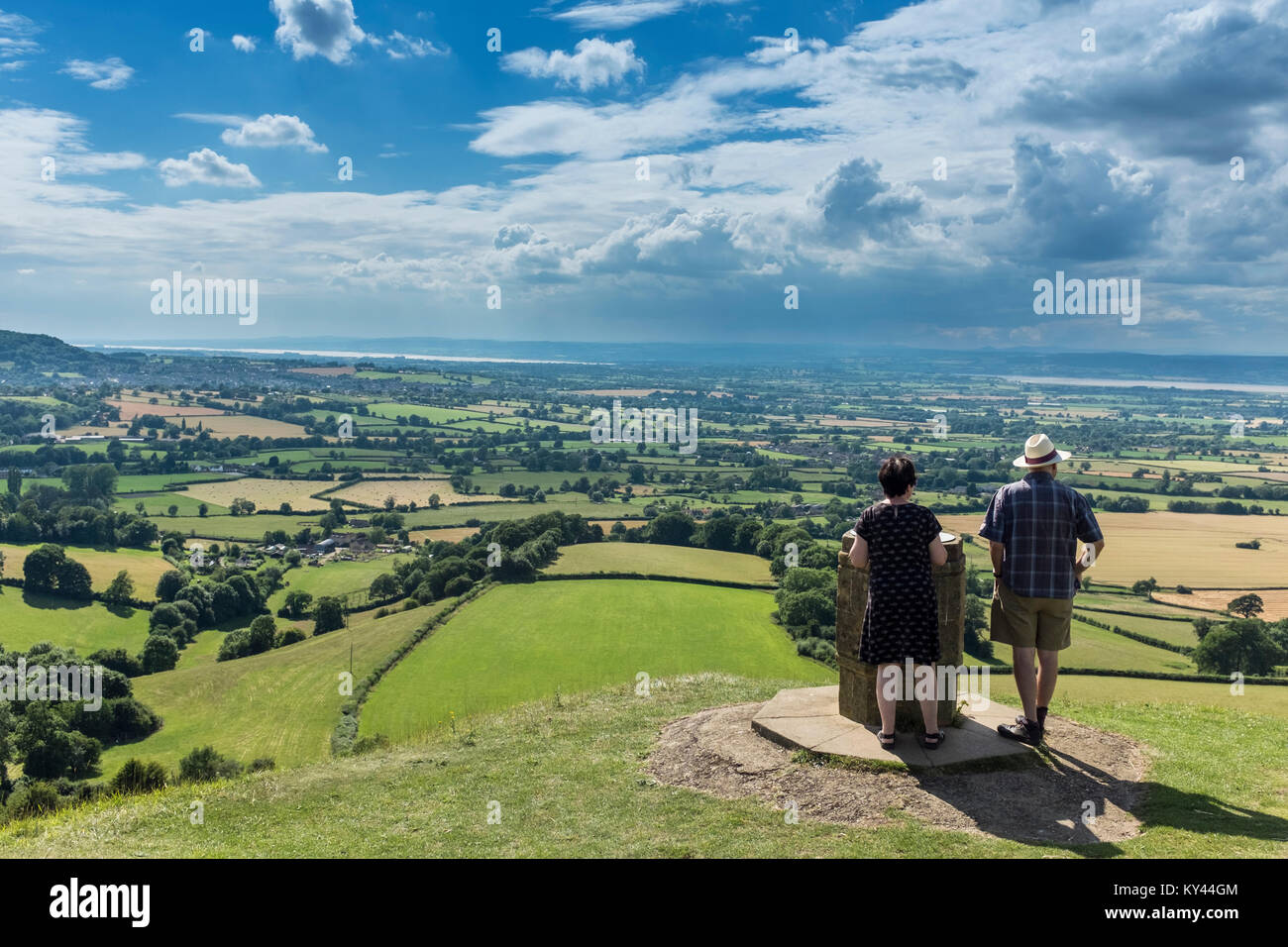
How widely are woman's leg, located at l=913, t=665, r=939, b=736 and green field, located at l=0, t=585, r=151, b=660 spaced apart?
50.5 metres

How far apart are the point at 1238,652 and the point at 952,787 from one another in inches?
1324

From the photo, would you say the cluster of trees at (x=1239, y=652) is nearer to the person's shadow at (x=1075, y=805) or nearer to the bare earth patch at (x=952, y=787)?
the bare earth patch at (x=952, y=787)

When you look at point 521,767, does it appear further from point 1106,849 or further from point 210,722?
point 210,722

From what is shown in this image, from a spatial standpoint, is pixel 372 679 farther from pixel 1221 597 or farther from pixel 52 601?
pixel 1221 597

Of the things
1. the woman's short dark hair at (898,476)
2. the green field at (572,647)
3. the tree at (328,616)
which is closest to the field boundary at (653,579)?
the green field at (572,647)

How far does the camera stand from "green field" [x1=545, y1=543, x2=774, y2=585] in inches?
2152

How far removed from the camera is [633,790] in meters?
9.02

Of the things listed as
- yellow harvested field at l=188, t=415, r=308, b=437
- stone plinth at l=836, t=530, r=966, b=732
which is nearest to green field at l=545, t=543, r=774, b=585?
stone plinth at l=836, t=530, r=966, b=732

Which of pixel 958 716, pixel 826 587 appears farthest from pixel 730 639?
pixel 958 716

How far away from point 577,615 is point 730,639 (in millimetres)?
9138

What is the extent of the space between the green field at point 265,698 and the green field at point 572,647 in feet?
6.83

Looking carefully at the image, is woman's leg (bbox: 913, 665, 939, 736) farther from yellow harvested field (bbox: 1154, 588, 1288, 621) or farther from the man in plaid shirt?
yellow harvested field (bbox: 1154, 588, 1288, 621)

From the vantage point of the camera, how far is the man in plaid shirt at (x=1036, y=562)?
926 cm
